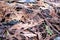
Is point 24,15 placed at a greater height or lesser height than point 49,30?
greater

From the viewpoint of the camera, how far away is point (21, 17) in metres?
1.96

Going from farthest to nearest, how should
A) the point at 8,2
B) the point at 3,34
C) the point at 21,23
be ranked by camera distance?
the point at 8,2 → the point at 21,23 → the point at 3,34

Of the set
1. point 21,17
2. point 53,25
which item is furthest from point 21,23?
point 53,25

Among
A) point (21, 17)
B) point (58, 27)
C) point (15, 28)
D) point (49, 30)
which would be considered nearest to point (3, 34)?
point (15, 28)

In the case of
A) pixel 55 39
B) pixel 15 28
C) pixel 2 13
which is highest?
pixel 2 13

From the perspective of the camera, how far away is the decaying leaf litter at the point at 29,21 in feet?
5.84

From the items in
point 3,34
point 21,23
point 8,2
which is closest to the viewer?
point 3,34

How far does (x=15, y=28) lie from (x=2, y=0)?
556mm

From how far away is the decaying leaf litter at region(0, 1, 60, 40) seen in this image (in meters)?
1.78

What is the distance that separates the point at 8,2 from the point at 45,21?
1.97 feet

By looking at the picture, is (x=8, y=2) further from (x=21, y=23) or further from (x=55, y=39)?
(x=55, y=39)

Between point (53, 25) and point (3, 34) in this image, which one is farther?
point (53, 25)

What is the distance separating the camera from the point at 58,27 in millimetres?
1901

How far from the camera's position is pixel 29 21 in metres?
1.91
